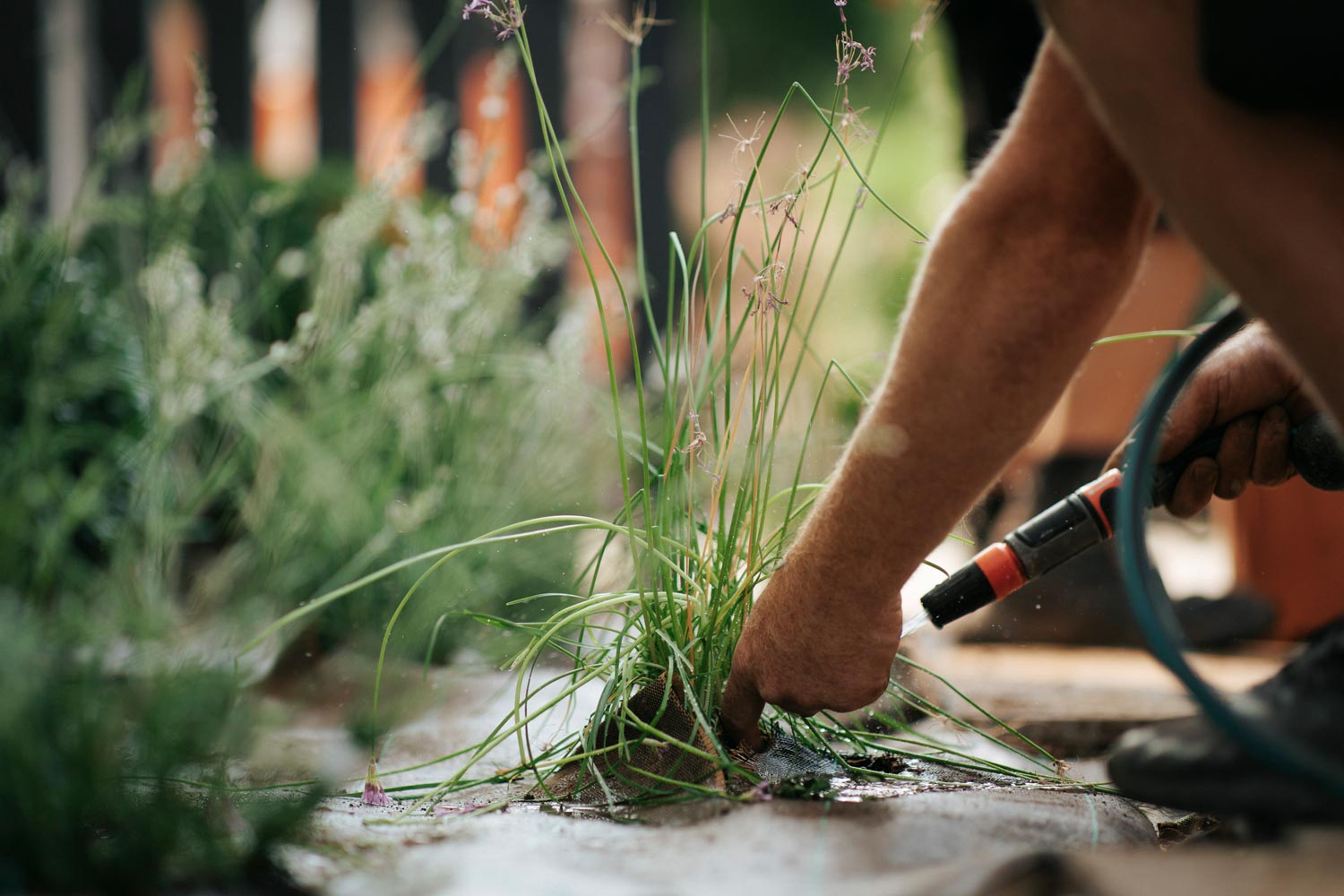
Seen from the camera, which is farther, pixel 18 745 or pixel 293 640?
pixel 293 640

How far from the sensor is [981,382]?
833 millimetres

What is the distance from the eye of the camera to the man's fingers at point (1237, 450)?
43.6 inches

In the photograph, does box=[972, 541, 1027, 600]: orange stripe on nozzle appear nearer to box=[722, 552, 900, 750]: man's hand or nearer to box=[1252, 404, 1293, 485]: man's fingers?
box=[722, 552, 900, 750]: man's hand

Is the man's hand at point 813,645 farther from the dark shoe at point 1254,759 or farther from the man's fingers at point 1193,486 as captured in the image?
the man's fingers at point 1193,486

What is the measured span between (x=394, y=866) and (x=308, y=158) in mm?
5658

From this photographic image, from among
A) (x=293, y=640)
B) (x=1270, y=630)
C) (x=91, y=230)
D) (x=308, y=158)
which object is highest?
(x=308, y=158)

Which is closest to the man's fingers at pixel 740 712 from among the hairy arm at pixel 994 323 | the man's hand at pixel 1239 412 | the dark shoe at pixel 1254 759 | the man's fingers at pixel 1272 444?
the hairy arm at pixel 994 323

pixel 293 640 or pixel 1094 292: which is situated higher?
pixel 1094 292

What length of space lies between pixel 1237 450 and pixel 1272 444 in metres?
0.03

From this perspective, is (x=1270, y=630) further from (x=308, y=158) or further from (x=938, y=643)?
(x=308, y=158)

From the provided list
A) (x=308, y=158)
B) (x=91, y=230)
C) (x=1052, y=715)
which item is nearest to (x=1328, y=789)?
(x=1052, y=715)

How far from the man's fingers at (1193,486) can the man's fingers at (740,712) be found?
49cm

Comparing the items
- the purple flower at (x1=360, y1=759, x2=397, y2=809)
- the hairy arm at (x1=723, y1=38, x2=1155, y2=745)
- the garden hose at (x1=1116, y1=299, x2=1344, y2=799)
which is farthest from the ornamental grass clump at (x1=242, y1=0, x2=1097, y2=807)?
the garden hose at (x1=1116, y1=299, x2=1344, y2=799)

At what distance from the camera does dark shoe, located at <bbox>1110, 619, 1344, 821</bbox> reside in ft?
2.44
